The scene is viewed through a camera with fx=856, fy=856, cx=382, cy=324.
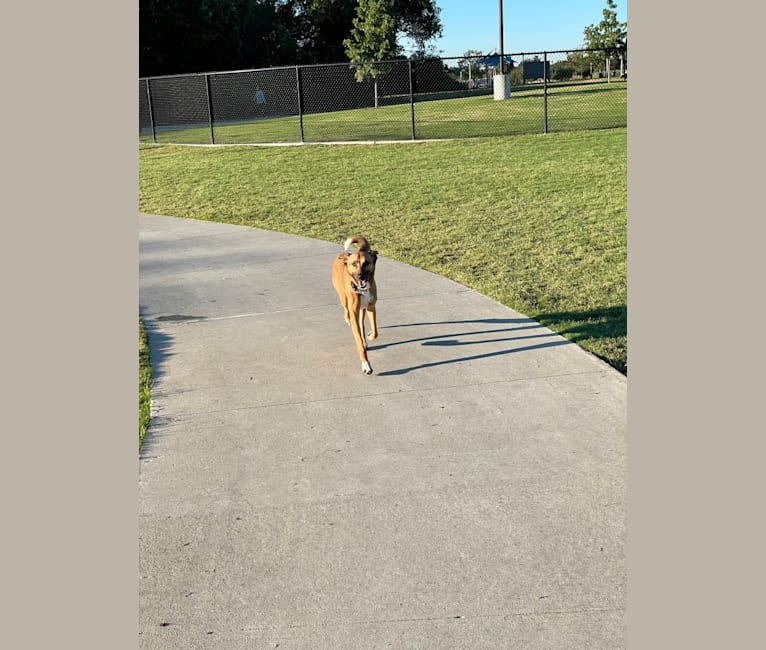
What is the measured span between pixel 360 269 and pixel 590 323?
7.40ft

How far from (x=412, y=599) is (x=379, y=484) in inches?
41.7

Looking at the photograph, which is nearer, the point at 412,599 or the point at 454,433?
the point at 412,599

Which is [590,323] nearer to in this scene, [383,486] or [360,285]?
[360,285]

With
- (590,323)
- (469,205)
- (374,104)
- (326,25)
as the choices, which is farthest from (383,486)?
(326,25)

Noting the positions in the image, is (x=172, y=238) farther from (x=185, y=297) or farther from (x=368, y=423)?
(x=368, y=423)

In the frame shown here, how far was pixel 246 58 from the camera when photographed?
4700cm

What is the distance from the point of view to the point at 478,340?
6773 millimetres

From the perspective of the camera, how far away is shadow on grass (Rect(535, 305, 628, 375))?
6805 mm

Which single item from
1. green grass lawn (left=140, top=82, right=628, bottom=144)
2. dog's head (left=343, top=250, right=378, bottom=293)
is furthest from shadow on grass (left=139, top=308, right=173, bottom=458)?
green grass lawn (left=140, top=82, right=628, bottom=144)

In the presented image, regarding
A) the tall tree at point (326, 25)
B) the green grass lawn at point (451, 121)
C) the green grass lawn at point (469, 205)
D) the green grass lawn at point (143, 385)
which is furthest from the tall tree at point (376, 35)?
the green grass lawn at point (143, 385)

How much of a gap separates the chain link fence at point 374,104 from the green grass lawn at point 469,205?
2.19m

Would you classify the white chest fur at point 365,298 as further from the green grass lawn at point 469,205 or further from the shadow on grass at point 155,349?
the green grass lawn at point 469,205

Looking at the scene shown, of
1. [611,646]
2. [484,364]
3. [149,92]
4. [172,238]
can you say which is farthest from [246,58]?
[611,646]

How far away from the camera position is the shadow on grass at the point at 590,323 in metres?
6.80
